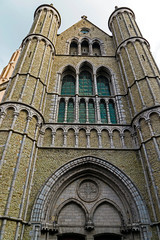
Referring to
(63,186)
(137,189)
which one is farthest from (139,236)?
(63,186)

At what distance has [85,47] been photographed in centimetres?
1659

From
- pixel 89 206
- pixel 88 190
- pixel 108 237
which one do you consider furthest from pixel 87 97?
pixel 108 237

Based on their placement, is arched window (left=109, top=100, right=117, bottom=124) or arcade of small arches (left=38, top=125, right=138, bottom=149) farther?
arched window (left=109, top=100, right=117, bottom=124)

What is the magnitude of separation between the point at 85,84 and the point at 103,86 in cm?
114

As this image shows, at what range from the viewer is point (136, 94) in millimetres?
10336

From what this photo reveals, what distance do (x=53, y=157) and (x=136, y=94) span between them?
17.0 feet

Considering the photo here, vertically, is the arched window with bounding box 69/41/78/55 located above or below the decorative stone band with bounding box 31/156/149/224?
above

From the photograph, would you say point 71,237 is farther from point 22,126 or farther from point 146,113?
point 146,113

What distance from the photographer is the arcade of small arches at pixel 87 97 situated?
10.7 m

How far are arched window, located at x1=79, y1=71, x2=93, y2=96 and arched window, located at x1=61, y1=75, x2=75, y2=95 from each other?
0.49 metres

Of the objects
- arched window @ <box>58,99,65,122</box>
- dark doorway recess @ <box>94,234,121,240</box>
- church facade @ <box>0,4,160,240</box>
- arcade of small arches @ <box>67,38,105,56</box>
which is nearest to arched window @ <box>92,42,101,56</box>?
arcade of small arches @ <box>67,38,105,56</box>

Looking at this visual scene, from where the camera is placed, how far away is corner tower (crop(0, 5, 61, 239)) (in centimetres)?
661

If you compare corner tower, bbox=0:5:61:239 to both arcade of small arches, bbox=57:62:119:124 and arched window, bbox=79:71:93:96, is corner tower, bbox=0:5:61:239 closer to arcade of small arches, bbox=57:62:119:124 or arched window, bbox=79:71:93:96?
arcade of small arches, bbox=57:62:119:124

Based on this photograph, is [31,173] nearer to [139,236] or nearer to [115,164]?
[115,164]
